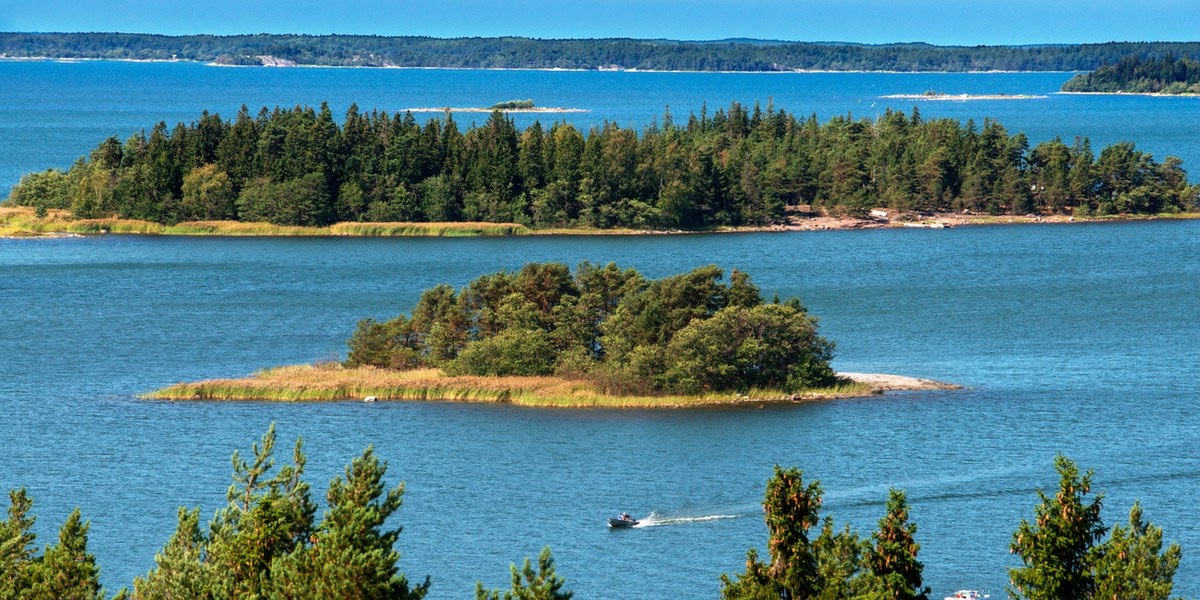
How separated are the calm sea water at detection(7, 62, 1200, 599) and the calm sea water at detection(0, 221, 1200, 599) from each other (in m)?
0.15

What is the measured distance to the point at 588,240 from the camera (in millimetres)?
123125

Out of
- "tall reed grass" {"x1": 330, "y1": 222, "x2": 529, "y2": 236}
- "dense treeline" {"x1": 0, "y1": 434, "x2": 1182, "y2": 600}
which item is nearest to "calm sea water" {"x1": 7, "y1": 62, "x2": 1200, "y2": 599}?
"dense treeline" {"x1": 0, "y1": 434, "x2": 1182, "y2": 600}

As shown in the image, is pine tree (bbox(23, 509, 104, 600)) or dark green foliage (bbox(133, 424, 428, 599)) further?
pine tree (bbox(23, 509, 104, 600))

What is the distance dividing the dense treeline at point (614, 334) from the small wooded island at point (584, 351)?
56 millimetres

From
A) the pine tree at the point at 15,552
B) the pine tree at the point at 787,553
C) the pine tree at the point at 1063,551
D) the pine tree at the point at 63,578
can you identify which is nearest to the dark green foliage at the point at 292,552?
the pine tree at the point at 63,578

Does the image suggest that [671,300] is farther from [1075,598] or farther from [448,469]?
[1075,598]

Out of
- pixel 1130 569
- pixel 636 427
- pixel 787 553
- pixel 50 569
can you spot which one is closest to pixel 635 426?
pixel 636 427

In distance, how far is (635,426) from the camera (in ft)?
210

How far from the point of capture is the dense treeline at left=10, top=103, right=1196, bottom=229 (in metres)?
128

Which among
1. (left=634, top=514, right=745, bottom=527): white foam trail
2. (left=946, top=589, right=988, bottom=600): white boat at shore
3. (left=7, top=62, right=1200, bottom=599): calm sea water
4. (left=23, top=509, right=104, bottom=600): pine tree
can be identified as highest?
(left=23, top=509, right=104, bottom=600): pine tree

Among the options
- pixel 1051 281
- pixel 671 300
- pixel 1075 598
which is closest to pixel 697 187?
pixel 1051 281

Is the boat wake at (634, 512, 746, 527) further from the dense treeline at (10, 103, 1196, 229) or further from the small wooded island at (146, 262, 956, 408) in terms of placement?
the dense treeline at (10, 103, 1196, 229)

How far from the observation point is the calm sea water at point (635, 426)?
1948 inches

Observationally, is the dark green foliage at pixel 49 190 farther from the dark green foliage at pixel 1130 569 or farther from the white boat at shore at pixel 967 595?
the dark green foliage at pixel 1130 569
